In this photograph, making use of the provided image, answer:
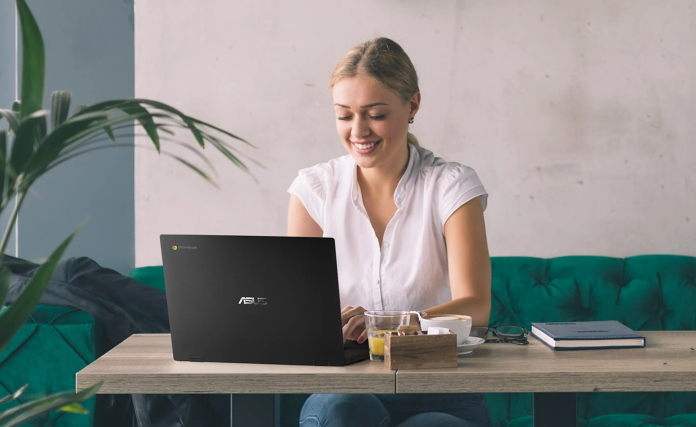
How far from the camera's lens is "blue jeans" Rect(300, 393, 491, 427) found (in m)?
1.27

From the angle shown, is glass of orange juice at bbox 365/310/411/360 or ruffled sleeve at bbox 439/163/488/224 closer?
glass of orange juice at bbox 365/310/411/360

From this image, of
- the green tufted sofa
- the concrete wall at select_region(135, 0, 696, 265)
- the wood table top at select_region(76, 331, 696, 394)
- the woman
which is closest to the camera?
the wood table top at select_region(76, 331, 696, 394)

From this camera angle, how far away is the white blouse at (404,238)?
5.49 ft

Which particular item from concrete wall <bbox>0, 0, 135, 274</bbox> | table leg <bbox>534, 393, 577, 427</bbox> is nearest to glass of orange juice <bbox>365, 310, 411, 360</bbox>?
table leg <bbox>534, 393, 577, 427</bbox>

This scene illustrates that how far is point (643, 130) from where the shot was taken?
243 cm

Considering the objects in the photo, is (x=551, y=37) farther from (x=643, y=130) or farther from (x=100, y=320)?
(x=100, y=320)

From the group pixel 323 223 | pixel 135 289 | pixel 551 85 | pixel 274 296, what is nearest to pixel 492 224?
pixel 551 85

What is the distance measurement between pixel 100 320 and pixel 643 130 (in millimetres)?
1713

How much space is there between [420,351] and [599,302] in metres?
1.28

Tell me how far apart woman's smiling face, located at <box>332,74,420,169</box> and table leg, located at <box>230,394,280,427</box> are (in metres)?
0.67

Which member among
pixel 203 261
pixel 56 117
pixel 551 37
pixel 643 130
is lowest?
pixel 203 261

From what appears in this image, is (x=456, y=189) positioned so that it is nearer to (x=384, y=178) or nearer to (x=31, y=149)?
(x=384, y=178)

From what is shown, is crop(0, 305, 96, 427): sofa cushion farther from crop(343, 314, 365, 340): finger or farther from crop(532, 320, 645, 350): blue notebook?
crop(532, 320, 645, 350): blue notebook

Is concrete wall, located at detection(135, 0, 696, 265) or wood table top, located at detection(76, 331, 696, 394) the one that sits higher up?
concrete wall, located at detection(135, 0, 696, 265)
